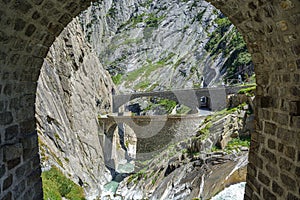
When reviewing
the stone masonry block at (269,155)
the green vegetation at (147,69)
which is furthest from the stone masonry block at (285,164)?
the green vegetation at (147,69)

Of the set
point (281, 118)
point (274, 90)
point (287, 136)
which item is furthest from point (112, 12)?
point (287, 136)

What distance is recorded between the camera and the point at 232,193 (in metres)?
7.77

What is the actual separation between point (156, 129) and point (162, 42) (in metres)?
52.4

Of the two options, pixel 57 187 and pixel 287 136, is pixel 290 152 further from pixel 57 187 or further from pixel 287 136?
pixel 57 187

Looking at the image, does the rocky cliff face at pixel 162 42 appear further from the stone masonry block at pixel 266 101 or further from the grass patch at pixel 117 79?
the stone masonry block at pixel 266 101

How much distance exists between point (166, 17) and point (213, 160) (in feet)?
246

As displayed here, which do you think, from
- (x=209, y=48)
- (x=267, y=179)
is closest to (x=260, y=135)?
(x=267, y=179)

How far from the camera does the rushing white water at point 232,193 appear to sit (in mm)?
7532

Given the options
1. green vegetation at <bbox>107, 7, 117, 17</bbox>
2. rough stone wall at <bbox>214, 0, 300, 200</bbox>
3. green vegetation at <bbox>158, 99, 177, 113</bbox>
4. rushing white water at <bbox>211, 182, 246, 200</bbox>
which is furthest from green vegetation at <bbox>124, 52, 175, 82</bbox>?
rough stone wall at <bbox>214, 0, 300, 200</bbox>

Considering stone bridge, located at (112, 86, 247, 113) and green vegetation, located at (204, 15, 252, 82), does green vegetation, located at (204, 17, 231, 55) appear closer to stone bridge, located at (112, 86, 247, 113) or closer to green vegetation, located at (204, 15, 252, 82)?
green vegetation, located at (204, 15, 252, 82)

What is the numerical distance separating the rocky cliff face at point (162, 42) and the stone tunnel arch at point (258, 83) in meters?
49.3

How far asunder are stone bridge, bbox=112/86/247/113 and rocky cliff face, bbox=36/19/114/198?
38.2ft

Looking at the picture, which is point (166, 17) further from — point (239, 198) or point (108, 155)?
point (239, 198)

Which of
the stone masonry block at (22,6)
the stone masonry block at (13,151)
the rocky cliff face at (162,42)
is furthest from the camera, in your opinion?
the rocky cliff face at (162,42)
